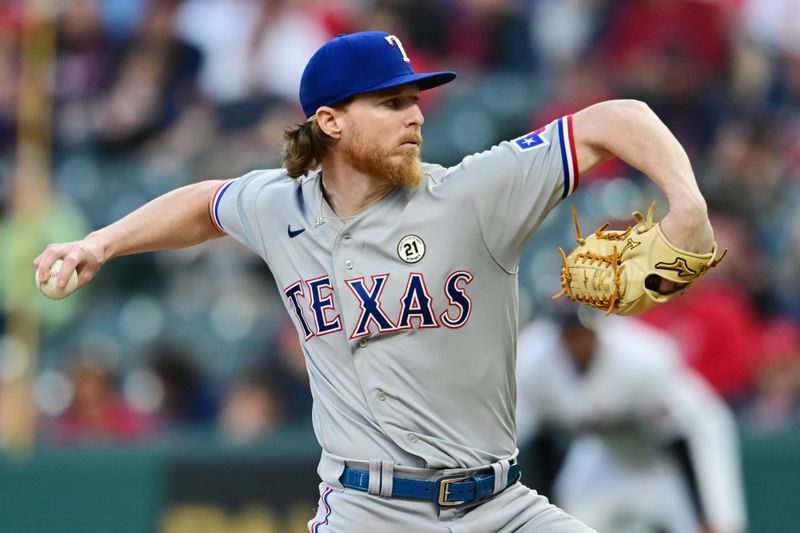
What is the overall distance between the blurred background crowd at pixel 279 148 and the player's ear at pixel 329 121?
3734 mm

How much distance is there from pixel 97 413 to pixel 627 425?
10.5 feet

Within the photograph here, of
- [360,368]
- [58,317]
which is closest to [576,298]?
[360,368]

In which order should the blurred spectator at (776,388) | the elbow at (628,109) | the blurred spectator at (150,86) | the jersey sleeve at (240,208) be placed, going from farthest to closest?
the blurred spectator at (150,86)
the blurred spectator at (776,388)
the jersey sleeve at (240,208)
the elbow at (628,109)

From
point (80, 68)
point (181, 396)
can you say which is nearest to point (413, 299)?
point (181, 396)

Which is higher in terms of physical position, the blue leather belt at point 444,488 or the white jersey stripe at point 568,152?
the white jersey stripe at point 568,152

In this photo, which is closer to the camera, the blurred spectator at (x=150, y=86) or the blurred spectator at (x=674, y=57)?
the blurred spectator at (x=674, y=57)

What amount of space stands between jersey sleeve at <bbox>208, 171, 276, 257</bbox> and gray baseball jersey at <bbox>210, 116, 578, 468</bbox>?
13.1 inches

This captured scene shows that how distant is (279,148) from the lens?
8.50 metres

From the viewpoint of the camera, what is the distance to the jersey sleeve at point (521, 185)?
3.72 m

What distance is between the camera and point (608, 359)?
22.1 ft

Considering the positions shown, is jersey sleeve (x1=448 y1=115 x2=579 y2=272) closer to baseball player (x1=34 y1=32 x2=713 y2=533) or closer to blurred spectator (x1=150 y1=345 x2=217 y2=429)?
baseball player (x1=34 y1=32 x2=713 y2=533)

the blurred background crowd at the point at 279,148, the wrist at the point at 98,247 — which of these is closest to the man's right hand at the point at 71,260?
the wrist at the point at 98,247

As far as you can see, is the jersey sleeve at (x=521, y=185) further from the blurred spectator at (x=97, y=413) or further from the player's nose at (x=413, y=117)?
the blurred spectator at (x=97, y=413)

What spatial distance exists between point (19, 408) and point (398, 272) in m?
4.93
